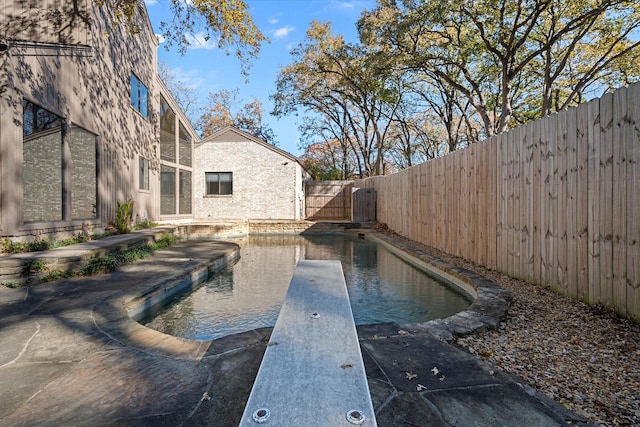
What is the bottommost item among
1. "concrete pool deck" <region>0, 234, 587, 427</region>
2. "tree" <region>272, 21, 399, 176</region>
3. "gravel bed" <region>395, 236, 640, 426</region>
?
"gravel bed" <region>395, 236, 640, 426</region>

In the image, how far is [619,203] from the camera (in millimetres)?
2838

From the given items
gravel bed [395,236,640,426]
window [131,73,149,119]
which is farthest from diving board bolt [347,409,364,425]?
window [131,73,149,119]

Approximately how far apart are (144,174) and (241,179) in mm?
5718

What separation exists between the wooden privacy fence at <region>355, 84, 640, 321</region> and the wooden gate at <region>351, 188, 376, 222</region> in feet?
29.6

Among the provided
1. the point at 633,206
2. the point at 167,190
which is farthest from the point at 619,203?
the point at 167,190

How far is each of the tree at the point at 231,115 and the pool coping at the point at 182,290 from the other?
25.8 m

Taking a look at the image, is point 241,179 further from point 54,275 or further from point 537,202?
point 537,202

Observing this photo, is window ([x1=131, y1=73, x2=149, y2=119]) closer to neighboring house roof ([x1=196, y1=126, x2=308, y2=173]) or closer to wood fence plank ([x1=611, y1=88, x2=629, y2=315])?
neighboring house roof ([x1=196, y1=126, x2=308, y2=173])

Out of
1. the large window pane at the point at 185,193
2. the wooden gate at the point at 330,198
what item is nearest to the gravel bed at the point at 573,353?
the large window pane at the point at 185,193

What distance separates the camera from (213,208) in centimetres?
1627

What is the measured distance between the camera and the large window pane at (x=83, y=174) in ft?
24.1

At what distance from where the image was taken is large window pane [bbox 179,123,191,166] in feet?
48.0

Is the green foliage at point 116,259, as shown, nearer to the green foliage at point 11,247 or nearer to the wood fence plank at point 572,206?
the green foliage at point 11,247

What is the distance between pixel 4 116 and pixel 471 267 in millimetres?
7916
